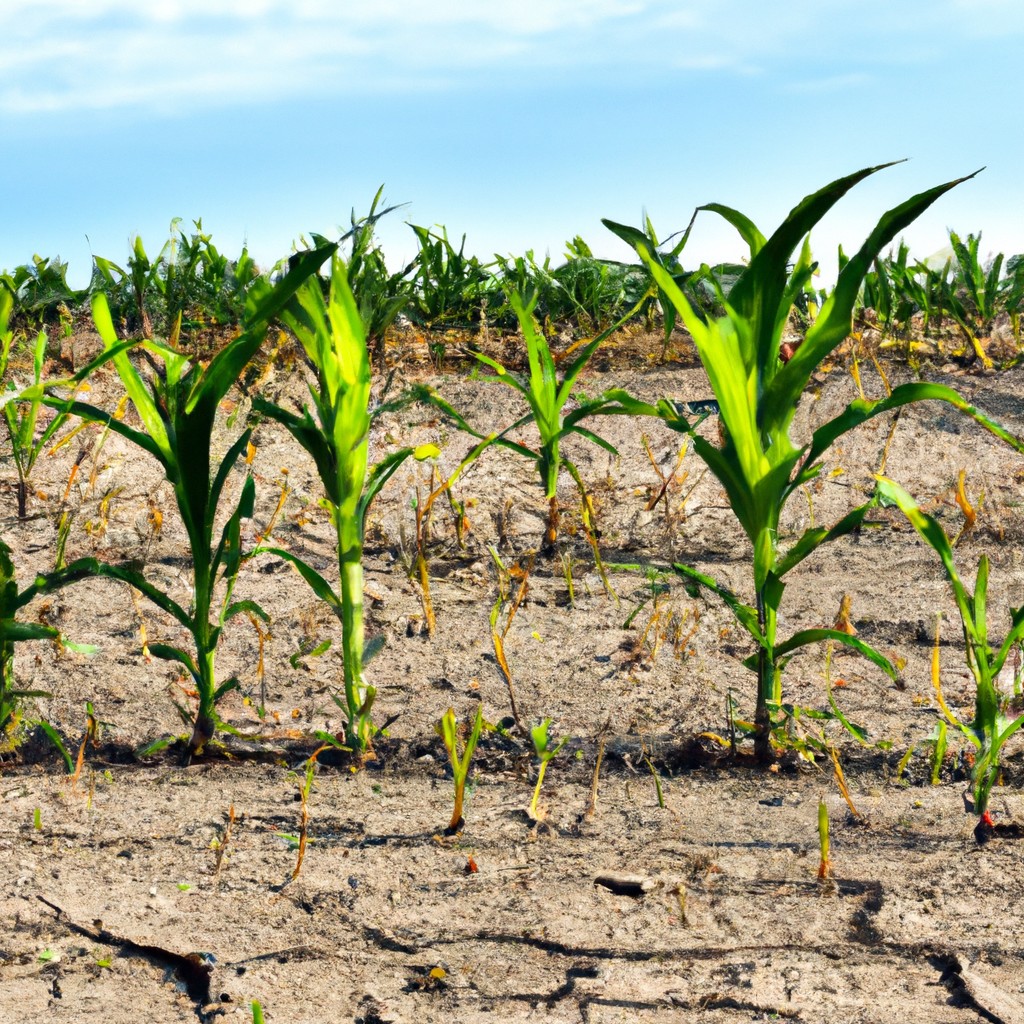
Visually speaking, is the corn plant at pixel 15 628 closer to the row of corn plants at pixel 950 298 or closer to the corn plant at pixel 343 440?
the corn plant at pixel 343 440

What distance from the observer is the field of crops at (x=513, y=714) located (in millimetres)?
1517

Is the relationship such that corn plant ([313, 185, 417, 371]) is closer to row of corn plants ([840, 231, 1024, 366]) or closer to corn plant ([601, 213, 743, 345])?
corn plant ([601, 213, 743, 345])

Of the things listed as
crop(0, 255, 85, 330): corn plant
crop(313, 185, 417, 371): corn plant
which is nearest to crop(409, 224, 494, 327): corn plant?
crop(313, 185, 417, 371): corn plant

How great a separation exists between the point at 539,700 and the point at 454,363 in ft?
7.36

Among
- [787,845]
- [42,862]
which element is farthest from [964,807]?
[42,862]

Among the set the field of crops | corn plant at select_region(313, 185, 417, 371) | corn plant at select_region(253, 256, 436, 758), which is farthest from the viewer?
corn plant at select_region(313, 185, 417, 371)

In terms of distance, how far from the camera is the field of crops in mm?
1517

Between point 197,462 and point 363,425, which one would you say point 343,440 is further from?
point 197,462

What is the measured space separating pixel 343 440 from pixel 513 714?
2.24 feet

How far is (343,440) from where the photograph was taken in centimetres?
215

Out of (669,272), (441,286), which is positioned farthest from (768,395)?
(441,286)

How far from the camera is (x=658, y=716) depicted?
2311 millimetres

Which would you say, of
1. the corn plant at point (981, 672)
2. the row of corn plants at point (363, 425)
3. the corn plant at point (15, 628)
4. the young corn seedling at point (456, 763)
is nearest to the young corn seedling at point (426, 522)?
the row of corn plants at point (363, 425)

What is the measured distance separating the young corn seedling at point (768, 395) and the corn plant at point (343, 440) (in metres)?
0.63
